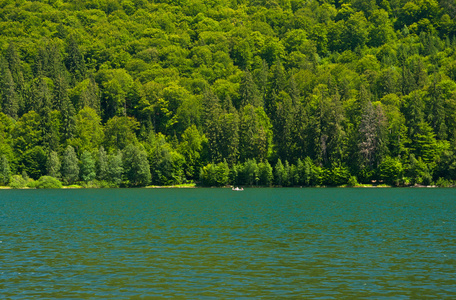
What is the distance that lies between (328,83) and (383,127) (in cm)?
4781

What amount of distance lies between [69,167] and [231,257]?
129383mm

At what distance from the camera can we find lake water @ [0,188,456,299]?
89.4ft

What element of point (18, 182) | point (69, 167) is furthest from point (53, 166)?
point (18, 182)

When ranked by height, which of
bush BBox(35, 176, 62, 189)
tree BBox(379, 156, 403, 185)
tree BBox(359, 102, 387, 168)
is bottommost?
bush BBox(35, 176, 62, 189)

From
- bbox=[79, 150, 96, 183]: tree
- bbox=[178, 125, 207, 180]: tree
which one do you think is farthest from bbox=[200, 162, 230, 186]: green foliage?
bbox=[79, 150, 96, 183]: tree

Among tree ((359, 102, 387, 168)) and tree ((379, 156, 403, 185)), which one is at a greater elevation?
tree ((359, 102, 387, 168))

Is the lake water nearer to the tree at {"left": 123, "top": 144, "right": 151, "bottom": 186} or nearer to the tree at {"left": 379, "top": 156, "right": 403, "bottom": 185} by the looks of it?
the tree at {"left": 379, "top": 156, "right": 403, "bottom": 185}

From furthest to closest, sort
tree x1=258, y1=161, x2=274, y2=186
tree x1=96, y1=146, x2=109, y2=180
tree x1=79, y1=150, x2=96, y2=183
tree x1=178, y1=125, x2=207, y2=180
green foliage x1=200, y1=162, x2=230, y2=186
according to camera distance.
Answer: tree x1=178, y1=125, x2=207, y2=180, tree x1=96, y1=146, x2=109, y2=180, tree x1=79, y1=150, x2=96, y2=183, green foliage x1=200, y1=162, x2=230, y2=186, tree x1=258, y1=161, x2=274, y2=186

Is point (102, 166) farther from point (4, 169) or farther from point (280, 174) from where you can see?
point (280, 174)

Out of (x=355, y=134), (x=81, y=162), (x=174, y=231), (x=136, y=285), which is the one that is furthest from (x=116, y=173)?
(x=136, y=285)

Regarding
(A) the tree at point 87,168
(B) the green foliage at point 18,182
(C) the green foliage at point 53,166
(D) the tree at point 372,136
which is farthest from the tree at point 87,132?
(D) the tree at point 372,136

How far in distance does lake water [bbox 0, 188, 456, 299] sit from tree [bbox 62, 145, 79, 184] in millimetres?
98235

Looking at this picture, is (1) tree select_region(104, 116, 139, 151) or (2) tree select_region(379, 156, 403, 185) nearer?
(2) tree select_region(379, 156, 403, 185)

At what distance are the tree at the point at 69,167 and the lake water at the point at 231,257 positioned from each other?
9824 cm
